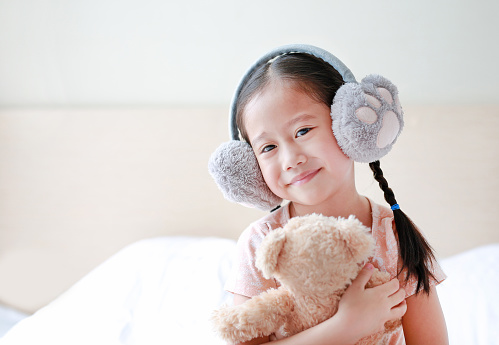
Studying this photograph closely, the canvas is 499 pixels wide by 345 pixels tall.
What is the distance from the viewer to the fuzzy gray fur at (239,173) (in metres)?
0.82

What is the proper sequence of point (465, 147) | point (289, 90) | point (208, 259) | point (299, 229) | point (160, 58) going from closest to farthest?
point (299, 229), point (289, 90), point (208, 259), point (465, 147), point (160, 58)

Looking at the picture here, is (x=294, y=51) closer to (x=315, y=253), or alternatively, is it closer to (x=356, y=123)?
(x=356, y=123)

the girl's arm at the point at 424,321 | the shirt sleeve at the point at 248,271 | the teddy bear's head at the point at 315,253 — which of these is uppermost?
the shirt sleeve at the point at 248,271

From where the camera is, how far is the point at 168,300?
145 cm

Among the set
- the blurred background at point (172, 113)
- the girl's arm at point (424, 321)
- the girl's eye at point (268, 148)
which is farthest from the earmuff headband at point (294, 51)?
the blurred background at point (172, 113)

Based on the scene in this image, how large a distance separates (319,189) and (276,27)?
48.3 inches

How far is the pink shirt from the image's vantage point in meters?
0.80

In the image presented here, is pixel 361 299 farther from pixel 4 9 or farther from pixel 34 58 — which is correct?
pixel 4 9

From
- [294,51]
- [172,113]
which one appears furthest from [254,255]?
[172,113]

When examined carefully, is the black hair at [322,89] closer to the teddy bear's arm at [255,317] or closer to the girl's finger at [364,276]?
the girl's finger at [364,276]

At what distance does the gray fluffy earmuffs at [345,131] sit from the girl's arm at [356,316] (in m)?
0.19

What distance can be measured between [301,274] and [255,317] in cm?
10

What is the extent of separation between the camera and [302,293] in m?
0.68

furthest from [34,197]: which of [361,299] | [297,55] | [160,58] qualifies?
[361,299]
